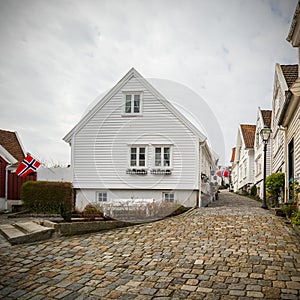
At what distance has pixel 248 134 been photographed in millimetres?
37500

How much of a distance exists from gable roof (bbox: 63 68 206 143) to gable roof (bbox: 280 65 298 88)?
4.64 meters

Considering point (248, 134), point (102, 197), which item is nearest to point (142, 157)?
point (102, 197)

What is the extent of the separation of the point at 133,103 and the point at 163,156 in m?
3.13

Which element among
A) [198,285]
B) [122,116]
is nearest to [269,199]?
[122,116]

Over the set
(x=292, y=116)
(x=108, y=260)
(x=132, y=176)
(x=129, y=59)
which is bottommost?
(x=108, y=260)

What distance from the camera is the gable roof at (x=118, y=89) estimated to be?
18.4m

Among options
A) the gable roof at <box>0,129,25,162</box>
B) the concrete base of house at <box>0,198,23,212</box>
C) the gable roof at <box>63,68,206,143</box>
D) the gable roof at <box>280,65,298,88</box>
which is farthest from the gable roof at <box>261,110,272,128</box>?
the concrete base of house at <box>0,198,23,212</box>

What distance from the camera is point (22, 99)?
13742 millimetres

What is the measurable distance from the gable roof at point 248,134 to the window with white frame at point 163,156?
60.7 ft

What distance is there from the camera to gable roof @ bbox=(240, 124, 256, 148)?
35725 mm

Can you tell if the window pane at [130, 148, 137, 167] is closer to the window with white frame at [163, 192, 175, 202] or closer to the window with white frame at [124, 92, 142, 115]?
the window with white frame at [124, 92, 142, 115]

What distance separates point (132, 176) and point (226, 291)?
43.9 feet

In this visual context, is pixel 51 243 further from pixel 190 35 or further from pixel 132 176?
pixel 132 176

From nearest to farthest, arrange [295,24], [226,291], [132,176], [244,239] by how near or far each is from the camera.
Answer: [226,291] → [244,239] → [295,24] → [132,176]
